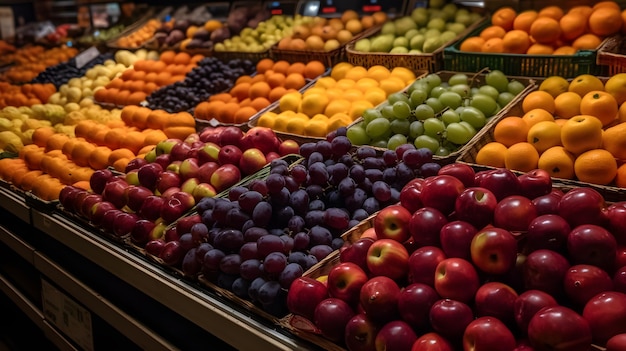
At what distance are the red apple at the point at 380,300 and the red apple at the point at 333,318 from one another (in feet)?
0.18

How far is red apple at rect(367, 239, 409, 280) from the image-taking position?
1.42m

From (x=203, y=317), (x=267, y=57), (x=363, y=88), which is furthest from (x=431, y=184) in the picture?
(x=267, y=57)

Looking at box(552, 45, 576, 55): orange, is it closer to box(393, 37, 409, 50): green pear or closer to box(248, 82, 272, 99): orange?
box(393, 37, 409, 50): green pear

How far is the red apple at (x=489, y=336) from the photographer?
3.75 feet

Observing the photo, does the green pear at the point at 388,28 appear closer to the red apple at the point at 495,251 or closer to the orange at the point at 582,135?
the orange at the point at 582,135

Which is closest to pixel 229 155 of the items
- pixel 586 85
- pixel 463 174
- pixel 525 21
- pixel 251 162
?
pixel 251 162

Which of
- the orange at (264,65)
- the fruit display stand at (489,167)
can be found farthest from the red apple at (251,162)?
the orange at (264,65)

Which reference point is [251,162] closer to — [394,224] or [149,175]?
[149,175]

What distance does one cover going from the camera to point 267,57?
4.15 metres

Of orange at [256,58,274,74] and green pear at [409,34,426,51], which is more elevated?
green pear at [409,34,426,51]

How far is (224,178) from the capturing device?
2.29 meters

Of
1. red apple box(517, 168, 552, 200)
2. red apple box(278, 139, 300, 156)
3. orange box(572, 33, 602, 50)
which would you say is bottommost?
red apple box(278, 139, 300, 156)

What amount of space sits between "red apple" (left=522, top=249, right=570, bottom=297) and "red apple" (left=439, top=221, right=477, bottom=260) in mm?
140

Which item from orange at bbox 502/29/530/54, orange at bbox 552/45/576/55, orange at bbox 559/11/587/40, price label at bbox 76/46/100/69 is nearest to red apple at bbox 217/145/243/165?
orange at bbox 502/29/530/54
